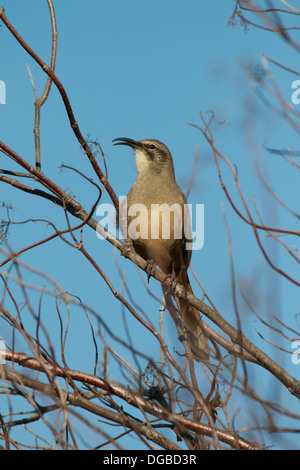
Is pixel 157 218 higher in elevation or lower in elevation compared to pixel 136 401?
higher

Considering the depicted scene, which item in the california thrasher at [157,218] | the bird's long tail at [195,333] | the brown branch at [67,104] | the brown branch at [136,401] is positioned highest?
the california thrasher at [157,218]

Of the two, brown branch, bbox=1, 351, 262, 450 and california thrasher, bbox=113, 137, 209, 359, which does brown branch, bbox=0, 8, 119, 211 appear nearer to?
brown branch, bbox=1, 351, 262, 450

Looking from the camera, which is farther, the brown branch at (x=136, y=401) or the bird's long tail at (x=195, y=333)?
the bird's long tail at (x=195, y=333)

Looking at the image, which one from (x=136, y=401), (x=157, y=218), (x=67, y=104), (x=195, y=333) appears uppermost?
(x=157, y=218)

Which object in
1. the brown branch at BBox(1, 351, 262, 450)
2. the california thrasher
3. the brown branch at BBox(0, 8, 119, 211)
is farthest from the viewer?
the california thrasher

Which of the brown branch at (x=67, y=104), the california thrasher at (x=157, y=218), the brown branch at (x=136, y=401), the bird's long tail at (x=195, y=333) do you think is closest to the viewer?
the brown branch at (x=136, y=401)

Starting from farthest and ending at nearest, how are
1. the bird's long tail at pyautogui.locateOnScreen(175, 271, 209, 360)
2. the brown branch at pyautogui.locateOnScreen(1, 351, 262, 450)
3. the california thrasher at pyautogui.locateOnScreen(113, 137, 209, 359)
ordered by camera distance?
the california thrasher at pyautogui.locateOnScreen(113, 137, 209, 359), the bird's long tail at pyautogui.locateOnScreen(175, 271, 209, 360), the brown branch at pyautogui.locateOnScreen(1, 351, 262, 450)

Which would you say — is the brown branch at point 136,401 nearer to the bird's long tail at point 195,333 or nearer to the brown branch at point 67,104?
the bird's long tail at point 195,333

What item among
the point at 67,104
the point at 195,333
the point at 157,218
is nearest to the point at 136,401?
the point at 195,333

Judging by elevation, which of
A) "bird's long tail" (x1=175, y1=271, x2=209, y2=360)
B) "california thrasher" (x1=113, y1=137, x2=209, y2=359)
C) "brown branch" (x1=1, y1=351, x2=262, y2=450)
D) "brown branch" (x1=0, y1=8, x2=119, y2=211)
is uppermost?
"california thrasher" (x1=113, y1=137, x2=209, y2=359)

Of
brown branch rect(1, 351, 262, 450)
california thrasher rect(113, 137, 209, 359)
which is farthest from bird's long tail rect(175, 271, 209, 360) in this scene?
california thrasher rect(113, 137, 209, 359)

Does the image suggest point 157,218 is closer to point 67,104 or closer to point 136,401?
point 67,104

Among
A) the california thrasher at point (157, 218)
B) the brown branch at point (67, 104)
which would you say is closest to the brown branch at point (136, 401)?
the brown branch at point (67, 104)
